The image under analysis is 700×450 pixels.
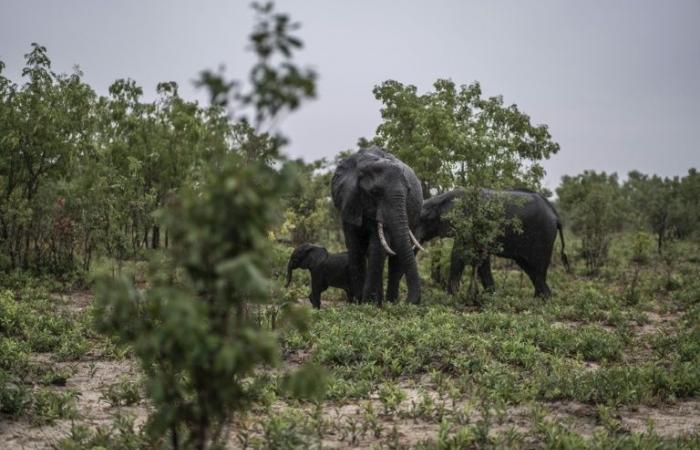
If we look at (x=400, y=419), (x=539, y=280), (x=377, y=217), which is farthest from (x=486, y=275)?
(x=400, y=419)

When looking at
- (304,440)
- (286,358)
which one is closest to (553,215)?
(286,358)

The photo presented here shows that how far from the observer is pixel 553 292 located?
15.2m

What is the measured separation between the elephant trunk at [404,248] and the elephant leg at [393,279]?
42 cm

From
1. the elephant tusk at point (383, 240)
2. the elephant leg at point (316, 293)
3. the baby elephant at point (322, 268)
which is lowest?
the elephant leg at point (316, 293)

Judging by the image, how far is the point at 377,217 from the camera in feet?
40.6

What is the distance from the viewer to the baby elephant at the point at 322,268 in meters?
13.1

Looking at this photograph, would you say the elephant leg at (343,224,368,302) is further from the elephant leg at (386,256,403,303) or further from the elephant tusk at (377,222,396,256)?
the elephant tusk at (377,222,396,256)

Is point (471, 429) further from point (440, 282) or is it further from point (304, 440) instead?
point (440, 282)

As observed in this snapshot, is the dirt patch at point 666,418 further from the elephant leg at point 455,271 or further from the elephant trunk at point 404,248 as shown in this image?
the elephant leg at point 455,271

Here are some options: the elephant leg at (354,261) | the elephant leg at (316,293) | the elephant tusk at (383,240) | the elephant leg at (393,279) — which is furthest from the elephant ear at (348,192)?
the elephant leg at (316,293)

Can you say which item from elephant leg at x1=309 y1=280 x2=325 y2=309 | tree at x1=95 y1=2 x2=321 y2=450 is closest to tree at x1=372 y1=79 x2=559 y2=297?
elephant leg at x1=309 y1=280 x2=325 y2=309

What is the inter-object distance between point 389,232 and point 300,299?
9.74ft

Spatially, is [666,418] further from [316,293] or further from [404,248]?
[316,293]

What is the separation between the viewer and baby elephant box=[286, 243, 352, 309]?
517 inches
